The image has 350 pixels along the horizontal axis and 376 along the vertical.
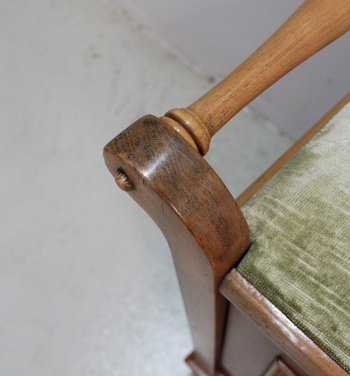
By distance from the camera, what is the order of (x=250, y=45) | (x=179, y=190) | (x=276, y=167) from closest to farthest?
(x=179, y=190) < (x=276, y=167) < (x=250, y=45)

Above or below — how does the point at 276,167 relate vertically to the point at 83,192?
above

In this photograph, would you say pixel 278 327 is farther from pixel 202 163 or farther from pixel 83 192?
pixel 83 192

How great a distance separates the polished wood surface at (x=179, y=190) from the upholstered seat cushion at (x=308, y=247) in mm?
37

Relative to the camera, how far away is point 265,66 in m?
0.35

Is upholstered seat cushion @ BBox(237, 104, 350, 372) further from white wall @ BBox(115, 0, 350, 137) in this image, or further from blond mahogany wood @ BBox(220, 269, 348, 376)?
white wall @ BBox(115, 0, 350, 137)

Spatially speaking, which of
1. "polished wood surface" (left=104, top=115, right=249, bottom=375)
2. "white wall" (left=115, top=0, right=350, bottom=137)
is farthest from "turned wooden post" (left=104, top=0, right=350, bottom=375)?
"white wall" (left=115, top=0, right=350, bottom=137)

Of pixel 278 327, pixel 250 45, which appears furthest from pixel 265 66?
pixel 250 45

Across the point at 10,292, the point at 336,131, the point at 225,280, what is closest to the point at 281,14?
the point at 336,131

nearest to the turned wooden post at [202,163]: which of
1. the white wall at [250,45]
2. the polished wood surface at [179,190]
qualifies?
the polished wood surface at [179,190]

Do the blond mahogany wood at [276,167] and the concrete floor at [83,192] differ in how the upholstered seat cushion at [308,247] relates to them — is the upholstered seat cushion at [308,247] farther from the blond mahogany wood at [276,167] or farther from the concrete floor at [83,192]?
the concrete floor at [83,192]

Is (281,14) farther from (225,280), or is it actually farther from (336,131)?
(225,280)

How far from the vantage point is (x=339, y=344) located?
0.95 feet

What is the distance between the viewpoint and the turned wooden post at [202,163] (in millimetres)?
254

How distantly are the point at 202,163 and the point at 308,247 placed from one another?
0.12 metres
